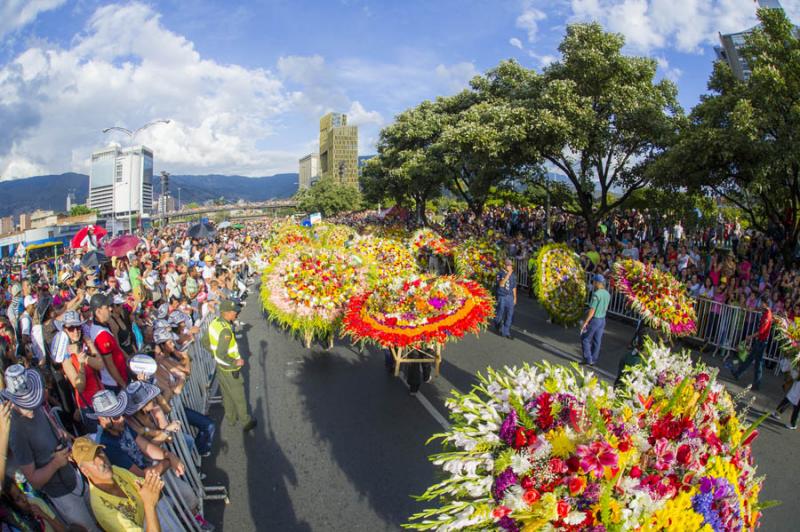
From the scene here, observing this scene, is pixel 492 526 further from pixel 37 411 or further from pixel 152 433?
pixel 37 411

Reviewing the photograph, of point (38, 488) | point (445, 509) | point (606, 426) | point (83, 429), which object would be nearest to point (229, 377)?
point (83, 429)

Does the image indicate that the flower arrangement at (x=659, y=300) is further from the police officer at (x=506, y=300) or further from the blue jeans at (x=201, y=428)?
the blue jeans at (x=201, y=428)

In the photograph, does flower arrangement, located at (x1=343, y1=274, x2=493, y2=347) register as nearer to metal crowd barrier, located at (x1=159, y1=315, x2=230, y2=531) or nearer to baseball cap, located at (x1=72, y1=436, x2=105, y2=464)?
metal crowd barrier, located at (x1=159, y1=315, x2=230, y2=531)

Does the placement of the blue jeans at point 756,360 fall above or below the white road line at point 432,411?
above

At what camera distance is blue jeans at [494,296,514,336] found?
10320 mm

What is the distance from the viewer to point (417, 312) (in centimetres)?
688

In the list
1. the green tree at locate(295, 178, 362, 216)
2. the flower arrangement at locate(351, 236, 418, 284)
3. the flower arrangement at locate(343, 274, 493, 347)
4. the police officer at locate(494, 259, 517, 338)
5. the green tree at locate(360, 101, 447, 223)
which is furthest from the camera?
the green tree at locate(295, 178, 362, 216)

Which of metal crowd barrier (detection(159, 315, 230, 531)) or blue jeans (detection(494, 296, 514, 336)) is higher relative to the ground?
blue jeans (detection(494, 296, 514, 336))

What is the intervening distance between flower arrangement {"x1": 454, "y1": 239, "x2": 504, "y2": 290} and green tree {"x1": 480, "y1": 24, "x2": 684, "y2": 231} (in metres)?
3.63

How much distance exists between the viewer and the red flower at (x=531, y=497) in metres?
2.53

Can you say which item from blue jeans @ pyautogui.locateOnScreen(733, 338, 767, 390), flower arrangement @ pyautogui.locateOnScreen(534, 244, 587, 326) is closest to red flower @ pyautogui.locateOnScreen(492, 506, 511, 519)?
blue jeans @ pyautogui.locateOnScreen(733, 338, 767, 390)

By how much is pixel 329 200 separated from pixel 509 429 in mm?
60251

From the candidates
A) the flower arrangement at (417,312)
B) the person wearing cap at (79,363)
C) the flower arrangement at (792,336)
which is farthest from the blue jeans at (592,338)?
the person wearing cap at (79,363)

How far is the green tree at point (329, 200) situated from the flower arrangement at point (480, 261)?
158 feet
